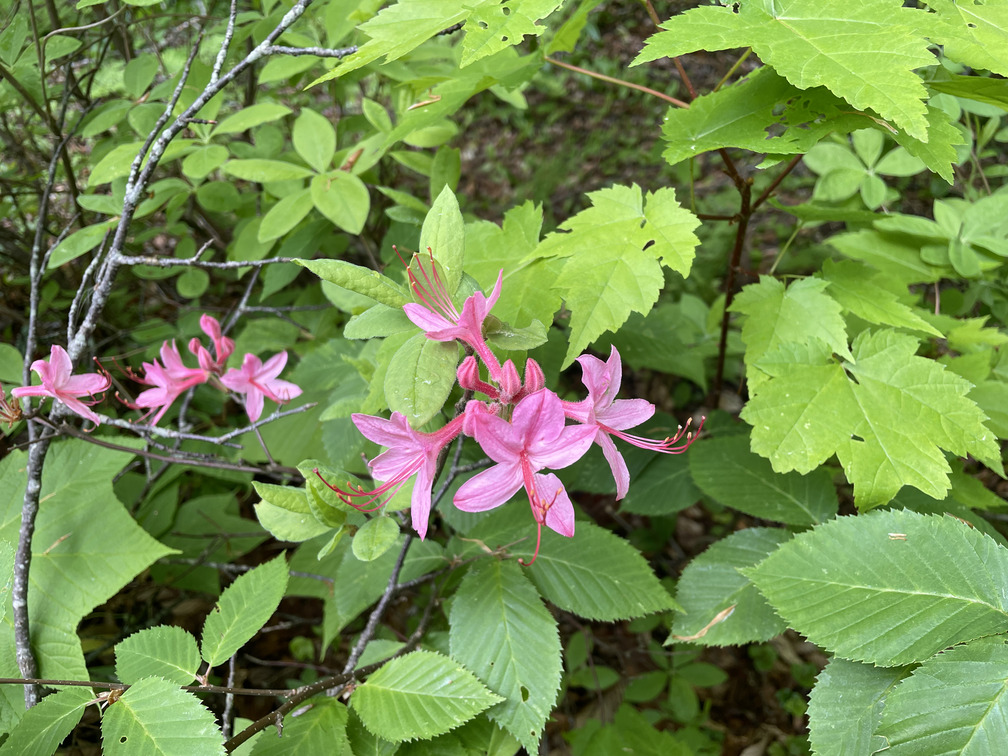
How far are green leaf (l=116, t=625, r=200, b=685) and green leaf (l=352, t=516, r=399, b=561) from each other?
36cm

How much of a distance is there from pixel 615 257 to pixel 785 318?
421mm

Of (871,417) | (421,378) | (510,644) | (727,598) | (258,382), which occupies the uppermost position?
(421,378)

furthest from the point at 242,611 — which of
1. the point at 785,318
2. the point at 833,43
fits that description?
the point at 833,43

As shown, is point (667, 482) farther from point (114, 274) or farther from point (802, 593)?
point (114, 274)

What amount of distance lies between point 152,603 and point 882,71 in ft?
7.22

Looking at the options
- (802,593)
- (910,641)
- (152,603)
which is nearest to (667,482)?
(802,593)

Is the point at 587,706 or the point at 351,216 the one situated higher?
the point at 351,216

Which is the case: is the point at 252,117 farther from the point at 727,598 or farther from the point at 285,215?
the point at 727,598

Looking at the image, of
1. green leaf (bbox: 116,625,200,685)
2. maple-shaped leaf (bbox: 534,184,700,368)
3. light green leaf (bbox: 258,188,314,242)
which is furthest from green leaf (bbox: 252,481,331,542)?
light green leaf (bbox: 258,188,314,242)

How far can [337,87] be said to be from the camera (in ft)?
6.79

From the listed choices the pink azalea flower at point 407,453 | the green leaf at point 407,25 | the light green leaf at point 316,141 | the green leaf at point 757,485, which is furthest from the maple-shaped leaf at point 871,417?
the light green leaf at point 316,141

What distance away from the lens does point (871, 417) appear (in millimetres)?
1078

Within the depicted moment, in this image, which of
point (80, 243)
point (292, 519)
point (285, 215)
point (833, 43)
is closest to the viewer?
point (833, 43)

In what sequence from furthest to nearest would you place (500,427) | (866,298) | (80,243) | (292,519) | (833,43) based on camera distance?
(80,243), (866,298), (292,519), (833,43), (500,427)
